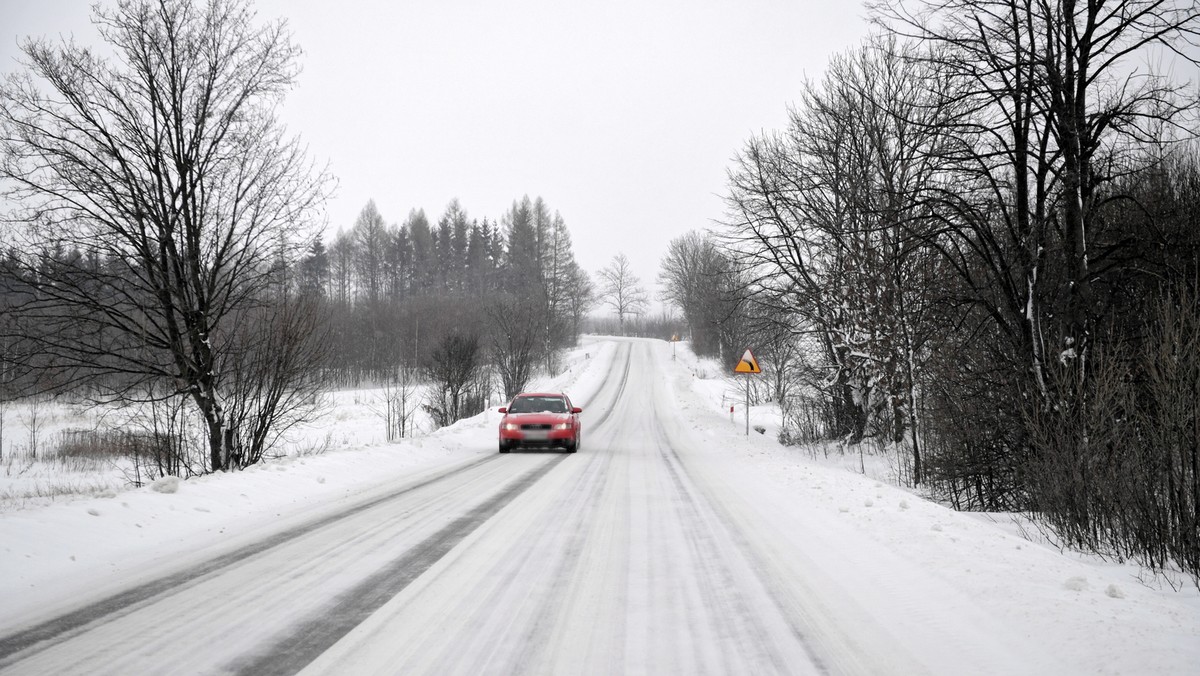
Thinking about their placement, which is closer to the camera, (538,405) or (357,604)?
(357,604)

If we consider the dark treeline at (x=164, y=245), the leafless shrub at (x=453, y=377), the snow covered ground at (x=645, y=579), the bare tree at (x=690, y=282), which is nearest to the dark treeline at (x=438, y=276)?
the bare tree at (x=690, y=282)

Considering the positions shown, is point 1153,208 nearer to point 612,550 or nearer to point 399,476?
point 612,550

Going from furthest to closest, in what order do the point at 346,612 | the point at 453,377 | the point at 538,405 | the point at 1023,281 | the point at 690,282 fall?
the point at 690,282 → the point at 453,377 → the point at 538,405 → the point at 1023,281 → the point at 346,612

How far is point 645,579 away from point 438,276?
7486 centimetres

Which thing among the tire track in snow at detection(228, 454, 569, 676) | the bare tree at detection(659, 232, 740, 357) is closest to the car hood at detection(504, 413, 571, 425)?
the tire track in snow at detection(228, 454, 569, 676)

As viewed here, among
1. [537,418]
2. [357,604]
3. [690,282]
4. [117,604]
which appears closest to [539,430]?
[537,418]

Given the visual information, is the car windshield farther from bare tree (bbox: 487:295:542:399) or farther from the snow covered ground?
bare tree (bbox: 487:295:542:399)

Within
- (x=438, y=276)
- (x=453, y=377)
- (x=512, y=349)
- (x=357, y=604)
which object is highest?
(x=438, y=276)

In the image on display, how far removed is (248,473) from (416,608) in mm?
7105

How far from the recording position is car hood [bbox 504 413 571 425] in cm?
1741

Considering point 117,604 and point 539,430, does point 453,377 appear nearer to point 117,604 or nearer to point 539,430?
point 539,430

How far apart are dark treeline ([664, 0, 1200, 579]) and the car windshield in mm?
7347

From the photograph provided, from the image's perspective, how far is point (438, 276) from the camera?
76750 millimetres

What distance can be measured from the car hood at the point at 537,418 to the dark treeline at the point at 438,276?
115 ft
